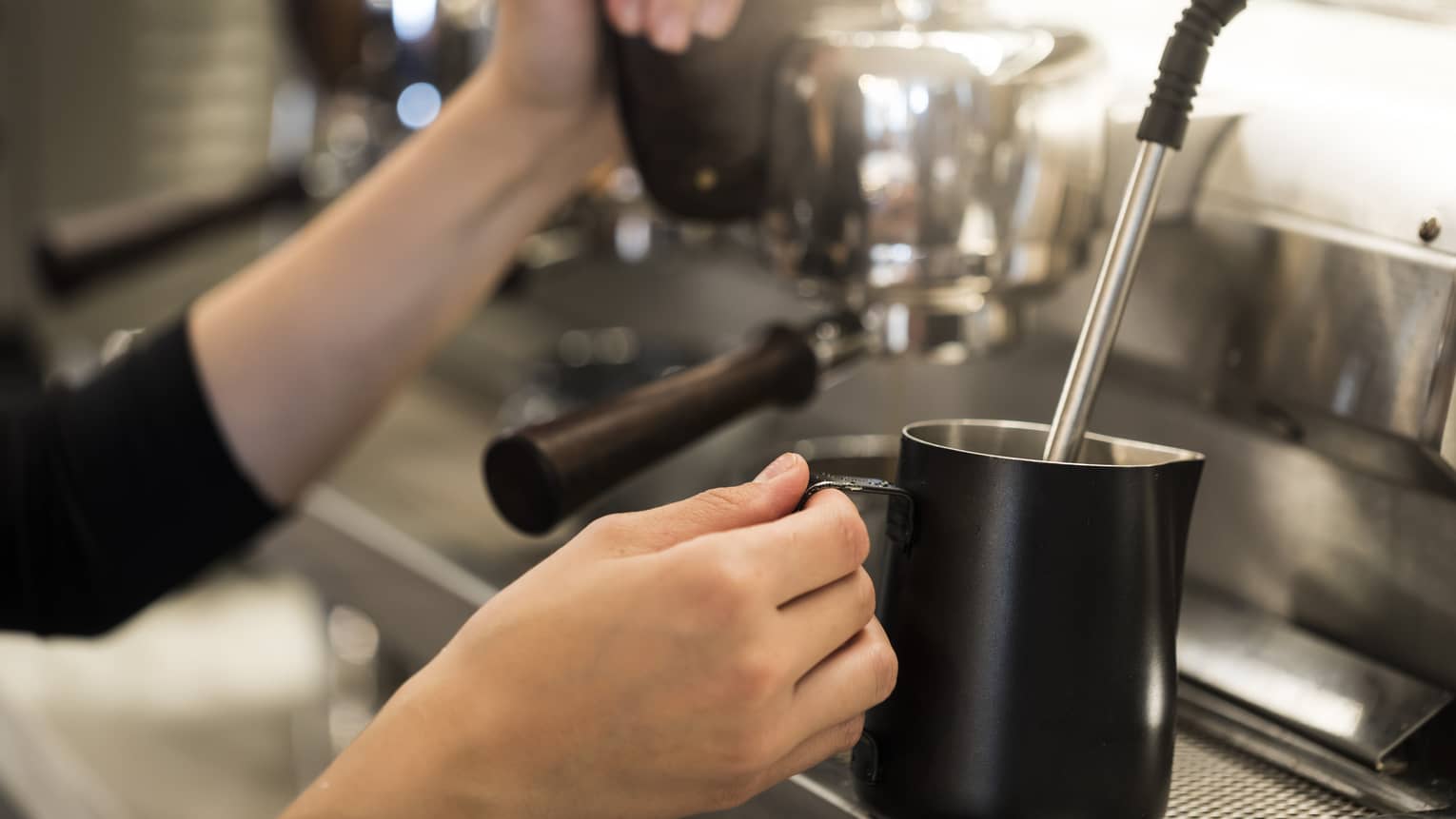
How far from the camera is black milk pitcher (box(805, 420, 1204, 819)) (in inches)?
13.5

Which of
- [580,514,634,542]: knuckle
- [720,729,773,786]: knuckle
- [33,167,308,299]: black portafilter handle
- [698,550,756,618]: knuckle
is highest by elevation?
[698,550,756,618]: knuckle

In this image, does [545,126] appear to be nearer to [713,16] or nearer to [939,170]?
[713,16]

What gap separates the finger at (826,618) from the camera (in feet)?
1.09

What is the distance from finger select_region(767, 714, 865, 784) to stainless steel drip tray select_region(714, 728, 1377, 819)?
0.13 feet

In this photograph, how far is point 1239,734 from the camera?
47 cm

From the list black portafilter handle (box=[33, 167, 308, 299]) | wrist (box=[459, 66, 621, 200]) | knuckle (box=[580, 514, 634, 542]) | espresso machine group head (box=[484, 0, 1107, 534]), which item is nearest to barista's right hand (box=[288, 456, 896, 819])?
knuckle (box=[580, 514, 634, 542])

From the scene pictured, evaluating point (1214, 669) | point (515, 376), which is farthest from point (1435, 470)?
point (515, 376)

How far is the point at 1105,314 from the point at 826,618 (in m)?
0.12

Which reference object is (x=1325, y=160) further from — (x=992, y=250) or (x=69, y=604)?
→ (x=69, y=604)

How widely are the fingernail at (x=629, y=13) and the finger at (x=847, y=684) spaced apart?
301 millimetres

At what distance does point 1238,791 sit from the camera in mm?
423

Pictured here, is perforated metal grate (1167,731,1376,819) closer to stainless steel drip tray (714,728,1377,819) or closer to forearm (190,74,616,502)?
stainless steel drip tray (714,728,1377,819)

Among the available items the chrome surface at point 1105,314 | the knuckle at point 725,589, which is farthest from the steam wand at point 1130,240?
the knuckle at point 725,589

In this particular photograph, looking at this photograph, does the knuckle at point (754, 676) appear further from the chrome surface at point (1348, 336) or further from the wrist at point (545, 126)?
the wrist at point (545, 126)
